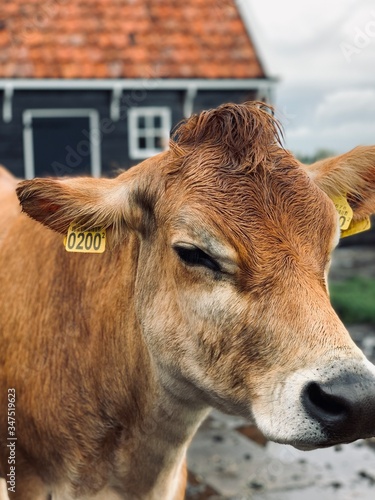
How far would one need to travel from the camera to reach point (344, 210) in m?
2.98

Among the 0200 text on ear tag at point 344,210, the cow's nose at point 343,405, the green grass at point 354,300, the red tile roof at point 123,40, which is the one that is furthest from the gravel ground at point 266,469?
the red tile roof at point 123,40

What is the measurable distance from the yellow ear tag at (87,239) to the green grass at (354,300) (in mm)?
7575

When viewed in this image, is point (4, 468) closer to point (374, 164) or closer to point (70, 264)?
point (70, 264)

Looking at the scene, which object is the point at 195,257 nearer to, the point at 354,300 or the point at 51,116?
the point at 354,300

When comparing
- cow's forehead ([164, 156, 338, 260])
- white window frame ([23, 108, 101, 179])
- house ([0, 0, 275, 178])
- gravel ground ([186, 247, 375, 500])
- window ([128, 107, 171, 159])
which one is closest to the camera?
cow's forehead ([164, 156, 338, 260])

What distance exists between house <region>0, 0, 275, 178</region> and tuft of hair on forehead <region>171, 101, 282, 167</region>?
11.4 metres

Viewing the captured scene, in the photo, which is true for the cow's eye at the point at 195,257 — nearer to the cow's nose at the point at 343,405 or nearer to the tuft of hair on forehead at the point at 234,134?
the tuft of hair on forehead at the point at 234,134

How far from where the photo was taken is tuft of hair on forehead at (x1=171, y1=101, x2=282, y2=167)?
2.57 m

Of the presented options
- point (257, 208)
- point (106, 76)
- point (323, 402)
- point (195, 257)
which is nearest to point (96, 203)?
point (195, 257)

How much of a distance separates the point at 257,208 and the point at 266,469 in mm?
3474

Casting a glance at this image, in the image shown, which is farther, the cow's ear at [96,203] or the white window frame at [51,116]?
the white window frame at [51,116]

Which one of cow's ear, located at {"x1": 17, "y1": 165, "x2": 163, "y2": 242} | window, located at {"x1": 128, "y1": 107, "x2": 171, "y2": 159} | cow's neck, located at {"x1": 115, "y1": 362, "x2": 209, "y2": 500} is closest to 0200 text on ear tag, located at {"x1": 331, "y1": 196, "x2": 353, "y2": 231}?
cow's ear, located at {"x1": 17, "y1": 165, "x2": 163, "y2": 242}

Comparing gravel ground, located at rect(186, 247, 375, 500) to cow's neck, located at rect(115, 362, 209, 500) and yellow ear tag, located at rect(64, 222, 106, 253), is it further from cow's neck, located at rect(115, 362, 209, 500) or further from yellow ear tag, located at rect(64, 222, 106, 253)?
yellow ear tag, located at rect(64, 222, 106, 253)

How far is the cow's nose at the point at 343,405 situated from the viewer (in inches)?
82.2
